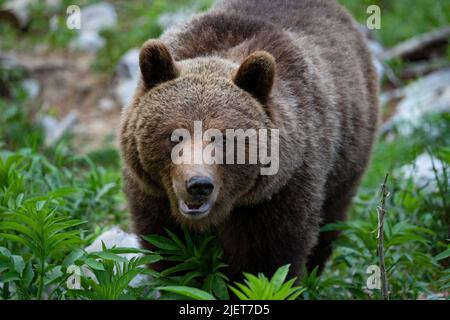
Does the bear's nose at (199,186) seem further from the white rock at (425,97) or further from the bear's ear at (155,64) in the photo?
the white rock at (425,97)

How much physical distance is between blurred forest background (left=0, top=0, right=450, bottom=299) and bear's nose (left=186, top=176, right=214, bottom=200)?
547mm

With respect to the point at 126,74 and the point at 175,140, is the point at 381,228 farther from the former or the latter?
the point at 126,74

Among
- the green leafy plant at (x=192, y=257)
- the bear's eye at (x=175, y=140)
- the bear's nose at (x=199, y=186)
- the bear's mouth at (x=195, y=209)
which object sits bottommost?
the green leafy plant at (x=192, y=257)

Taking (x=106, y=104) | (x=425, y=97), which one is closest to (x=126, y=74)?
(x=106, y=104)

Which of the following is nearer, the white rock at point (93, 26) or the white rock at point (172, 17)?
the white rock at point (172, 17)

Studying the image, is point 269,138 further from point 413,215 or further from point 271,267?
point 413,215

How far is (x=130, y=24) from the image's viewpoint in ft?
46.3

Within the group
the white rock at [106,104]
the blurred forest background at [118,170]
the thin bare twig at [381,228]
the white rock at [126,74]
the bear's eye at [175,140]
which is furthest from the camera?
the white rock at [106,104]

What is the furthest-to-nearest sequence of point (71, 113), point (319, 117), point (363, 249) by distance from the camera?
point (71, 113)
point (363, 249)
point (319, 117)

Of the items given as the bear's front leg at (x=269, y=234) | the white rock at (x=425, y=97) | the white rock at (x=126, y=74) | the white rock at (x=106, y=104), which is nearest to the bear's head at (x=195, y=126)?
the bear's front leg at (x=269, y=234)

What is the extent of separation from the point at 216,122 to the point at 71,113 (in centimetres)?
794

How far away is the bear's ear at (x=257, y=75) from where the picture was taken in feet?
14.5

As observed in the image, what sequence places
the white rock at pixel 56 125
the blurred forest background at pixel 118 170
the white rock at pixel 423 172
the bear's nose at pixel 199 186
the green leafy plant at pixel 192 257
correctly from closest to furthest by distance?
1. the bear's nose at pixel 199 186
2. the blurred forest background at pixel 118 170
3. the green leafy plant at pixel 192 257
4. the white rock at pixel 423 172
5. the white rock at pixel 56 125
